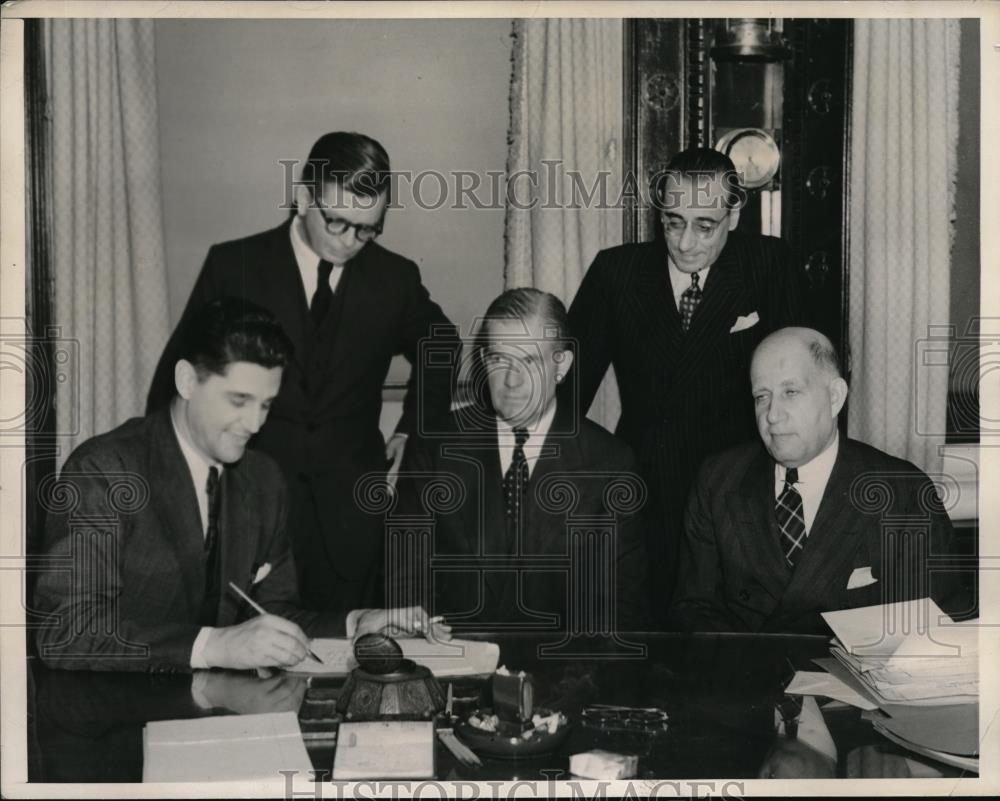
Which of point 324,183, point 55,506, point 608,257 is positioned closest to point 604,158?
point 608,257

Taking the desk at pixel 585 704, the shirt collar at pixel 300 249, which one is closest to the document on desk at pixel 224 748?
the desk at pixel 585 704

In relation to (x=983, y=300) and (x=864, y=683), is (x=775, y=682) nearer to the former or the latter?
(x=864, y=683)

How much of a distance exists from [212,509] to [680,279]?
1.46 metres

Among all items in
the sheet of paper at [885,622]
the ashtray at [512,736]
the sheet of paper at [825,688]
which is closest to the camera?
the ashtray at [512,736]

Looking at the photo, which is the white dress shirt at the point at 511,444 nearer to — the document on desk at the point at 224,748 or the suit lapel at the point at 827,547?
the suit lapel at the point at 827,547

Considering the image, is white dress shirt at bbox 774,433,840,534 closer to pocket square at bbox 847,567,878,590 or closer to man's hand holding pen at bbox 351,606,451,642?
pocket square at bbox 847,567,878,590

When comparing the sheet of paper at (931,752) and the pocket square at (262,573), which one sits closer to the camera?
the sheet of paper at (931,752)

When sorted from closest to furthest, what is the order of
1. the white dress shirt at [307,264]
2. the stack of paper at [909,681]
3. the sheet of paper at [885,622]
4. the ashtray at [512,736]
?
1. the ashtray at [512,736]
2. the stack of paper at [909,681]
3. the sheet of paper at [885,622]
4. the white dress shirt at [307,264]

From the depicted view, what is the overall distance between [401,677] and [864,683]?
101 centimetres

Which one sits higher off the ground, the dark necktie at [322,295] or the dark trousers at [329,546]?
the dark necktie at [322,295]

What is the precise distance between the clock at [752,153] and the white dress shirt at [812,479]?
77 cm

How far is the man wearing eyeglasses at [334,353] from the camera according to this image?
3.04 metres

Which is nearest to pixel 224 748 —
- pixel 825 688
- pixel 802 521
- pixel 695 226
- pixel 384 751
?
pixel 384 751

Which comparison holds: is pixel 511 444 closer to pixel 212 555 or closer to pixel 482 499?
pixel 482 499
